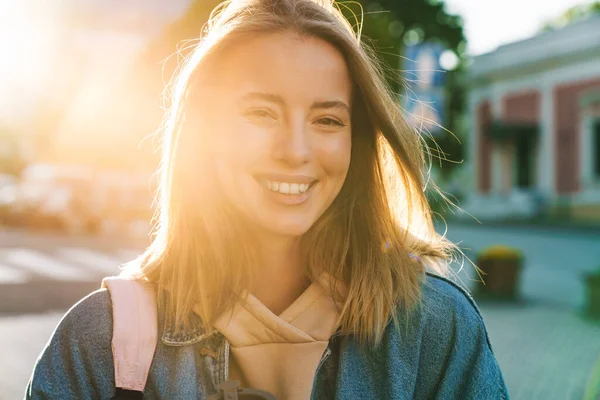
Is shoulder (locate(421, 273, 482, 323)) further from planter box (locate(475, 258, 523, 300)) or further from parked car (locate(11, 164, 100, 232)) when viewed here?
parked car (locate(11, 164, 100, 232))

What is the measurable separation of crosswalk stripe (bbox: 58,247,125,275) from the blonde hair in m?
11.1

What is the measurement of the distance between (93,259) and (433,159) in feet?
23.9

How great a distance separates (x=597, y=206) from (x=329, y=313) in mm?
28299

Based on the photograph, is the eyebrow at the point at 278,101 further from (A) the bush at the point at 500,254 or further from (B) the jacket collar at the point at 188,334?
(A) the bush at the point at 500,254

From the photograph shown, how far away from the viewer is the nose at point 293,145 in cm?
206

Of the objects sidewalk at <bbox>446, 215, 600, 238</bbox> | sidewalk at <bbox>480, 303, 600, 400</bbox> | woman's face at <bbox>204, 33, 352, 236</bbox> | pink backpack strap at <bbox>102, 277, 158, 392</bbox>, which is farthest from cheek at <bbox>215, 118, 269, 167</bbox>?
sidewalk at <bbox>446, 215, 600, 238</bbox>

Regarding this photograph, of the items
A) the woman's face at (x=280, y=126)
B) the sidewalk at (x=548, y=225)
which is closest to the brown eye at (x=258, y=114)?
the woman's face at (x=280, y=126)

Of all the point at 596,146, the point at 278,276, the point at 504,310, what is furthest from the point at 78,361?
the point at 596,146

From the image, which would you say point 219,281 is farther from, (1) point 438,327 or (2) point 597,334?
(2) point 597,334

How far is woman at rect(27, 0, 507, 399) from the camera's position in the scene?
2.03 meters

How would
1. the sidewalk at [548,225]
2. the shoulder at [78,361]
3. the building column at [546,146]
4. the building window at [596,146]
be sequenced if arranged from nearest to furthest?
the shoulder at [78,361] → the sidewalk at [548,225] → the building window at [596,146] → the building column at [546,146]

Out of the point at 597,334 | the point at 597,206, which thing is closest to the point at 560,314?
the point at 597,334

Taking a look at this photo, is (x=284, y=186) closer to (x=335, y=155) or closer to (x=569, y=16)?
(x=335, y=155)

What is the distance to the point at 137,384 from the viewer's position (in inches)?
76.8
